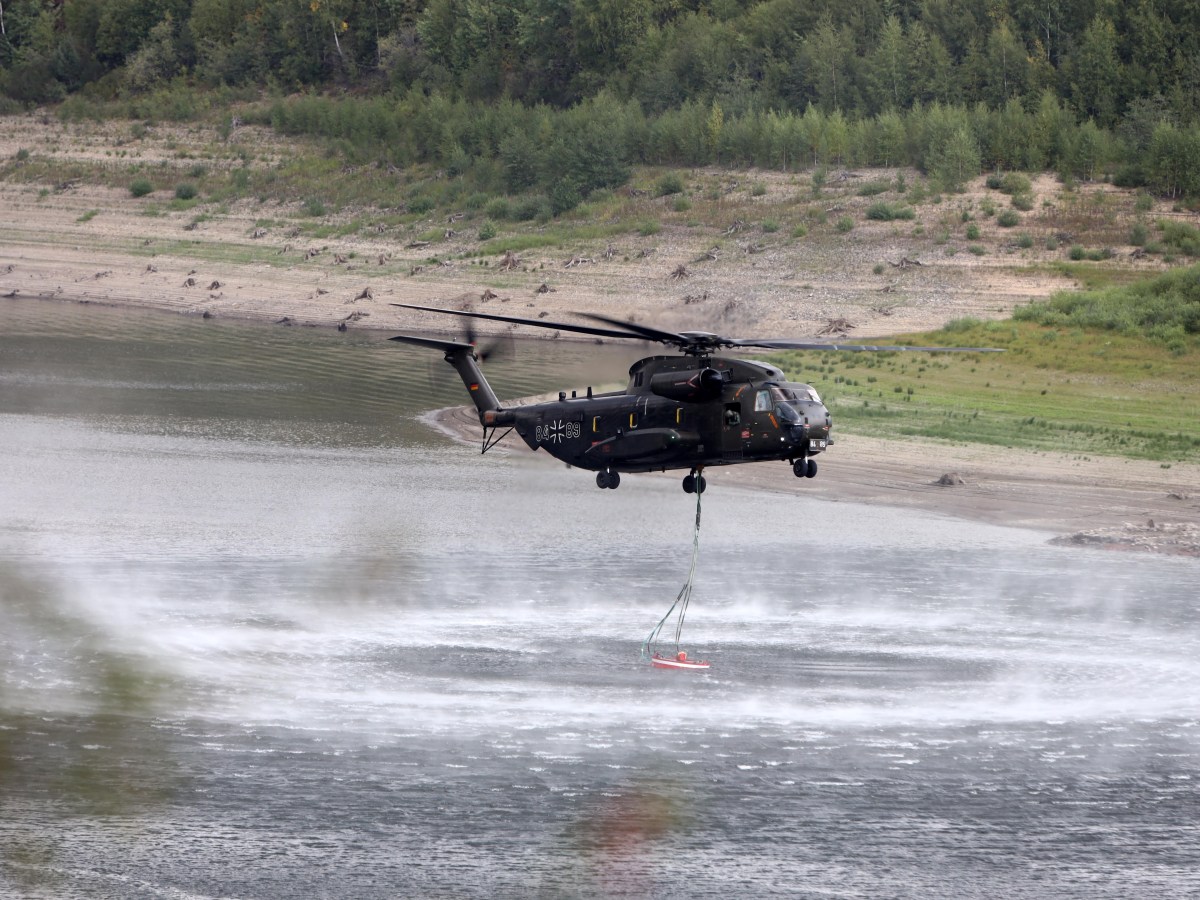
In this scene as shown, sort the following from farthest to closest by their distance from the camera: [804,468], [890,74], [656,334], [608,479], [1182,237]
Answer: [890,74]
[1182,237]
[608,479]
[656,334]
[804,468]

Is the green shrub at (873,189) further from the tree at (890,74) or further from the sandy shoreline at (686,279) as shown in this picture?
the tree at (890,74)

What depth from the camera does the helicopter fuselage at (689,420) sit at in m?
29.9

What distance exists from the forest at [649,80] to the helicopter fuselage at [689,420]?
48437 millimetres

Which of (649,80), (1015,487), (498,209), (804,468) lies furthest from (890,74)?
(804,468)

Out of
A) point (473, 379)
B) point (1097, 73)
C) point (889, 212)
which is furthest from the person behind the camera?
point (1097, 73)

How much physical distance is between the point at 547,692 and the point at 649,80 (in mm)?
63755

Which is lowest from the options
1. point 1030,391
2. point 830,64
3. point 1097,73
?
point 1030,391

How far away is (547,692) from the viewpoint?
3609cm

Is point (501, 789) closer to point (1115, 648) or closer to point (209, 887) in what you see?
point (209, 887)

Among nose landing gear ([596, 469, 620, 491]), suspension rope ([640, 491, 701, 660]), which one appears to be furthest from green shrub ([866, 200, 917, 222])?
nose landing gear ([596, 469, 620, 491])

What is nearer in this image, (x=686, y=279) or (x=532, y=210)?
(x=686, y=279)

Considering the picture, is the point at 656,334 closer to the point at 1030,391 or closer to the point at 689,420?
the point at 689,420

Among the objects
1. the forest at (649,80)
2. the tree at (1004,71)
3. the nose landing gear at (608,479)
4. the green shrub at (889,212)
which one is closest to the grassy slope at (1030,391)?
the green shrub at (889,212)

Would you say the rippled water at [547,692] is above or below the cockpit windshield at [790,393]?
below
